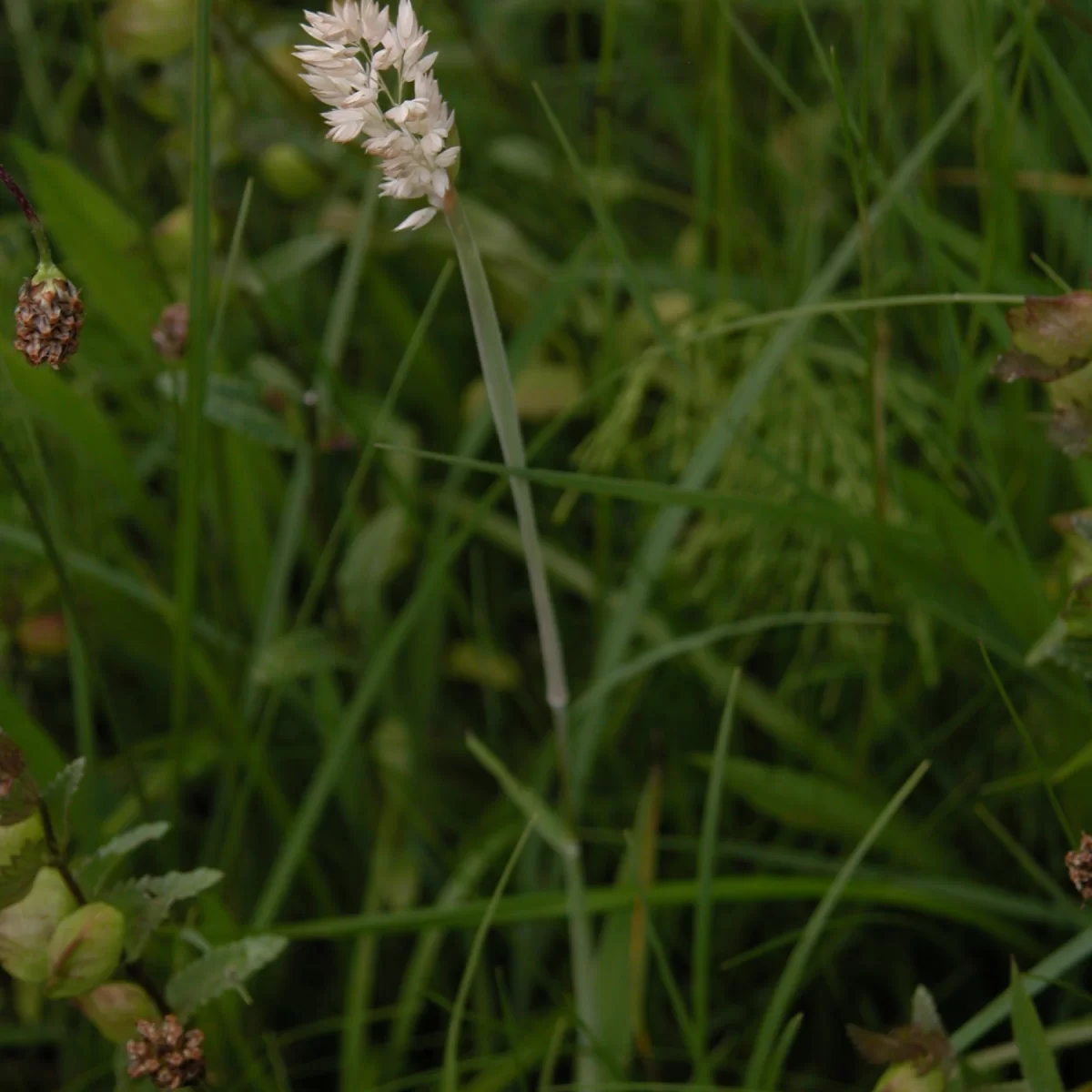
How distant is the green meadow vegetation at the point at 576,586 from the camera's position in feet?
2.86

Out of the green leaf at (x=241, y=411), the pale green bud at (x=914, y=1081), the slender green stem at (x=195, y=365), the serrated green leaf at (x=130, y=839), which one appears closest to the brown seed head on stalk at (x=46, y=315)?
the slender green stem at (x=195, y=365)

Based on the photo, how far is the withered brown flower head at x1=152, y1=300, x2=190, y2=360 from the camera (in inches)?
35.1

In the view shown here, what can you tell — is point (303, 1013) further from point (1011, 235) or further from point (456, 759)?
point (1011, 235)

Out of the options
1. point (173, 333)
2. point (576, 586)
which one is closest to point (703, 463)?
point (576, 586)

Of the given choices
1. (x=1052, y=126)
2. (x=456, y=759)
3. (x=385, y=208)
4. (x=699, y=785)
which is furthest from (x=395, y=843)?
(x=1052, y=126)

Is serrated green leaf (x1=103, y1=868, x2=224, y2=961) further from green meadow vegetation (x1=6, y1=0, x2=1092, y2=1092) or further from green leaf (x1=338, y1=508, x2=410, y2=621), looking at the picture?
green leaf (x1=338, y1=508, x2=410, y2=621)

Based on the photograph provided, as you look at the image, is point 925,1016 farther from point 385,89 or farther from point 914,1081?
point 385,89

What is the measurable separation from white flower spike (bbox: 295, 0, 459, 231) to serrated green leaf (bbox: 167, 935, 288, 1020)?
398 mm

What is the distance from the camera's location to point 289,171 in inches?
50.4

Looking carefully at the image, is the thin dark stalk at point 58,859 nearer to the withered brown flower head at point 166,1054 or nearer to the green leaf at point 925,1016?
the withered brown flower head at point 166,1054

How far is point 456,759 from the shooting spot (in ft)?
4.16

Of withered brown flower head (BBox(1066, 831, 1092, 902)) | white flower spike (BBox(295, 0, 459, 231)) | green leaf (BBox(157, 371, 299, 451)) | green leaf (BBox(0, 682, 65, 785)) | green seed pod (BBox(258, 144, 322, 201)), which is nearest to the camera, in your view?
white flower spike (BBox(295, 0, 459, 231))

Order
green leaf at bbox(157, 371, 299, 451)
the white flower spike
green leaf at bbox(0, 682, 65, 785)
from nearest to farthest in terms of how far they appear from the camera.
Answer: the white flower spike
green leaf at bbox(0, 682, 65, 785)
green leaf at bbox(157, 371, 299, 451)

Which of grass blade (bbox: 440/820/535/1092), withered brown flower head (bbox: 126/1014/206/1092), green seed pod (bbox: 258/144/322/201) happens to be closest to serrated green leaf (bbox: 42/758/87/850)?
withered brown flower head (bbox: 126/1014/206/1092)
